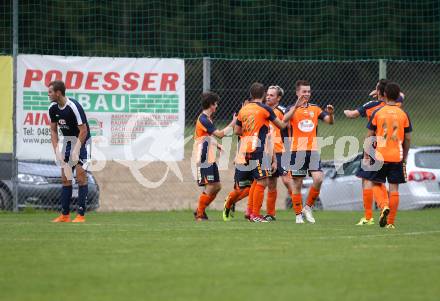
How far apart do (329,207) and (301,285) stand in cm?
1408

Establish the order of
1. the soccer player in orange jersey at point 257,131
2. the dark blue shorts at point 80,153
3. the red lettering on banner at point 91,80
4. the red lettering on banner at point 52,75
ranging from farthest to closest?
the red lettering on banner at point 91,80, the red lettering on banner at point 52,75, the dark blue shorts at point 80,153, the soccer player in orange jersey at point 257,131

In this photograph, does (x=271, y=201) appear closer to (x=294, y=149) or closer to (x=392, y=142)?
(x=294, y=149)

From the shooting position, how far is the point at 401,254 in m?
10.0

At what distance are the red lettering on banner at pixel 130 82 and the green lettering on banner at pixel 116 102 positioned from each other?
148mm

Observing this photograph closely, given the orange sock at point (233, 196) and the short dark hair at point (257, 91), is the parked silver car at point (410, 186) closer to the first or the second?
the orange sock at point (233, 196)

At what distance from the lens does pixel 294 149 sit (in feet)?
51.0

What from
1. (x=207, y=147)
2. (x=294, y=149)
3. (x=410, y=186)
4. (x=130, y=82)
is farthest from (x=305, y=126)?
(x=410, y=186)

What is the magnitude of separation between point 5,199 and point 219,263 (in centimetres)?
1119

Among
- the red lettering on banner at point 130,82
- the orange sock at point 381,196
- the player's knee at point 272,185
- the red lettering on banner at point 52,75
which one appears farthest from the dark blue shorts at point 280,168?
the red lettering on banner at point 52,75

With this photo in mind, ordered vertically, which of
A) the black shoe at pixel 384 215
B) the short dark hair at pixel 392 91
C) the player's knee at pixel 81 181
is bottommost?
the black shoe at pixel 384 215

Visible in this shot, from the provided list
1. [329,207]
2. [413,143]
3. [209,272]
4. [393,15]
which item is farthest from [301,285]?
[393,15]

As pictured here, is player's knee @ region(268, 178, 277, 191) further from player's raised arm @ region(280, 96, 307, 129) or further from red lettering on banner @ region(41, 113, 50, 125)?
red lettering on banner @ region(41, 113, 50, 125)

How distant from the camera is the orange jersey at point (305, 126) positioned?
15594mm

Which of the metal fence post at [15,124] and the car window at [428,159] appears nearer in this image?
the metal fence post at [15,124]
